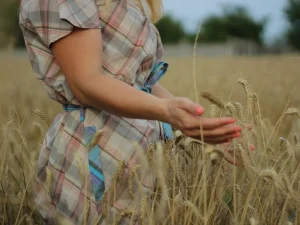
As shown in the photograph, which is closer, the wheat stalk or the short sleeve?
the wheat stalk

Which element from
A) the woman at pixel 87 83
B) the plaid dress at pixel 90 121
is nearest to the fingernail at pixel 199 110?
the woman at pixel 87 83

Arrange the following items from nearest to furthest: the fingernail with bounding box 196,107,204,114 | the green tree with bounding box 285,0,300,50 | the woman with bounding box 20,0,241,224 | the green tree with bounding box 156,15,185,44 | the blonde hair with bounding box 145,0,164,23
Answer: the fingernail with bounding box 196,107,204,114 < the woman with bounding box 20,0,241,224 < the blonde hair with bounding box 145,0,164,23 < the green tree with bounding box 285,0,300,50 < the green tree with bounding box 156,15,185,44

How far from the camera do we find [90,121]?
53.5 inches

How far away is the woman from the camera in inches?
48.8

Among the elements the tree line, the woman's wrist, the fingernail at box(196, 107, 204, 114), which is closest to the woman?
the woman's wrist

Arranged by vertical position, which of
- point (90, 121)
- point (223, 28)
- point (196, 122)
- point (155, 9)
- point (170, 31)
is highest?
point (223, 28)

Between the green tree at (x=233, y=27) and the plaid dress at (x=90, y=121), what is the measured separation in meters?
45.7

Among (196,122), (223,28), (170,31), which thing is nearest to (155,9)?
(196,122)

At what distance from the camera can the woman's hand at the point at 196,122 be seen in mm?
1021

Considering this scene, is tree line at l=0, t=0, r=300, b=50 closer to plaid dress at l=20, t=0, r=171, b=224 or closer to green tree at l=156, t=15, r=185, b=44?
green tree at l=156, t=15, r=185, b=44

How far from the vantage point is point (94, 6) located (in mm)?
1318

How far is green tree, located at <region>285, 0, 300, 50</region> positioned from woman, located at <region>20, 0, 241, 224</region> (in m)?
38.0

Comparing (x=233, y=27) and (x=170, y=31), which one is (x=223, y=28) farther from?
(x=170, y=31)

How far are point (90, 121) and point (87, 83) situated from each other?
172mm
